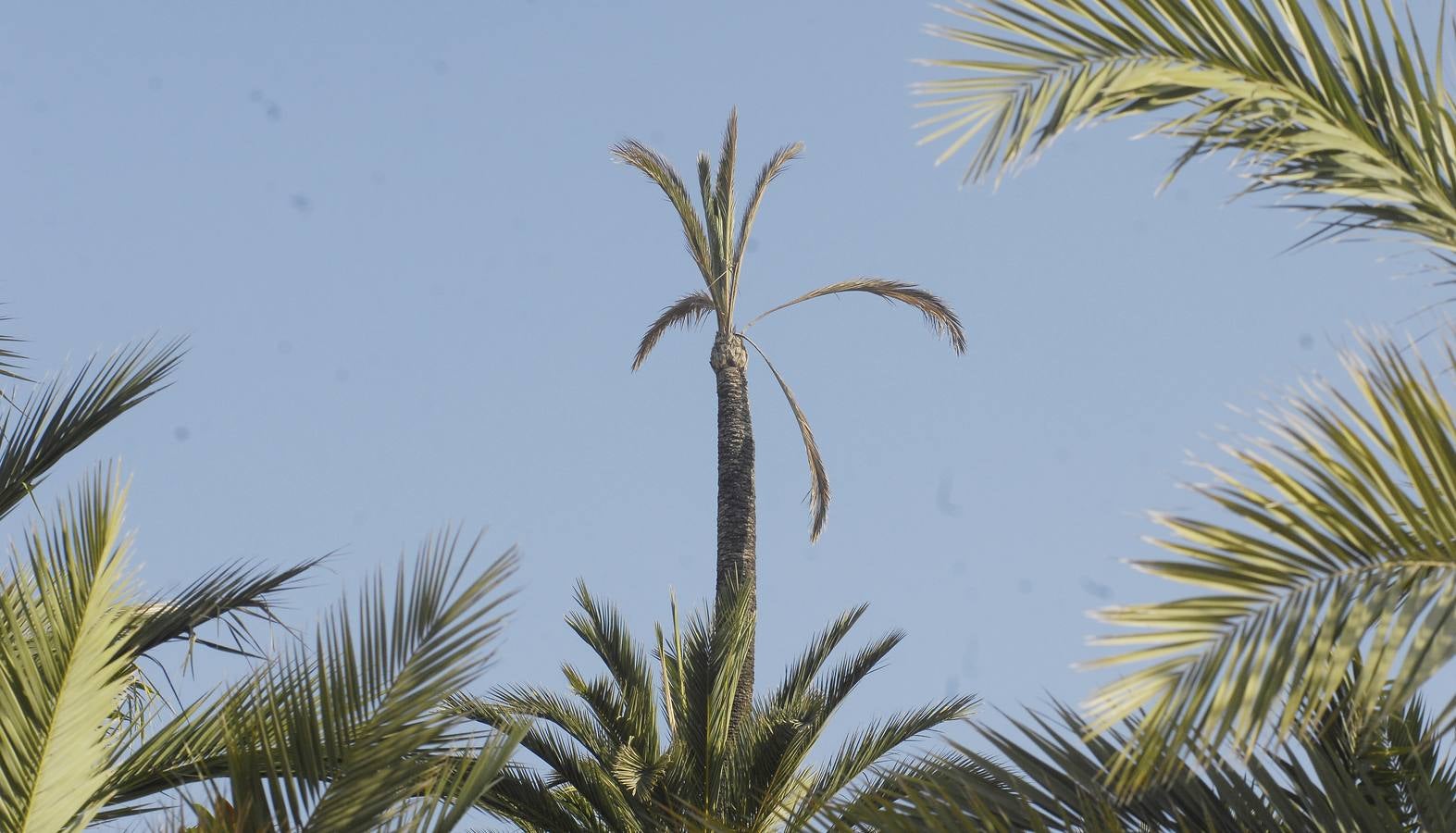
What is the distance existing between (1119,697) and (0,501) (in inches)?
171

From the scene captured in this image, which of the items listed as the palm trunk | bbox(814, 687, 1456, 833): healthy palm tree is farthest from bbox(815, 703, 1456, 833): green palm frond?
the palm trunk

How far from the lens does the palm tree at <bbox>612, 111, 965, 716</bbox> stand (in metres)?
15.2

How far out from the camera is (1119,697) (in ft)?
9.95

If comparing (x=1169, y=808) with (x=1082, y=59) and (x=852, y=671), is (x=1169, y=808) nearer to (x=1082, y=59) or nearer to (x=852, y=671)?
(x=1082, y=59)

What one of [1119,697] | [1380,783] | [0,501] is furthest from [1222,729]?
[0,501]

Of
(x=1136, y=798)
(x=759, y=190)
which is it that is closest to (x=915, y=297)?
(x=759, y=190)

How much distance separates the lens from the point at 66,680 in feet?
14.6

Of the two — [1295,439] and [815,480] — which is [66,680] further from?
[815,480]

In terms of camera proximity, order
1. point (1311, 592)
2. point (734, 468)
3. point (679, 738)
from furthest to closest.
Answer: point (734, 468), point (679, 738), point (1311, 592)

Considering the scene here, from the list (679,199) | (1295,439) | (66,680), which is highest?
(679,199)

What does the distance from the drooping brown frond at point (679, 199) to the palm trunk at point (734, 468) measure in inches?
44.4

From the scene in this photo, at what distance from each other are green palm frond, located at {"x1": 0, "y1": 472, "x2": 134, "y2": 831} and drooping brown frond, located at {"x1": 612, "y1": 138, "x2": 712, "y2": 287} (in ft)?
39.8

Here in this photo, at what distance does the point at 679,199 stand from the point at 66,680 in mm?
12827

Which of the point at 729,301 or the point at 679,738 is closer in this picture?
the point at 679,738
